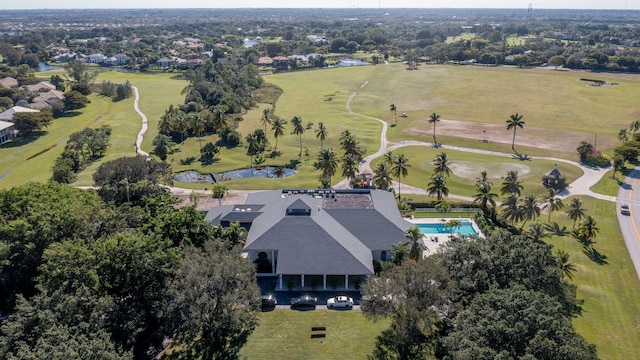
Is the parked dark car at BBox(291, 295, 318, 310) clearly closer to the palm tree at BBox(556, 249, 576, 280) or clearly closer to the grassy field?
the palm tree at BBox(556, 249, 576, 280)

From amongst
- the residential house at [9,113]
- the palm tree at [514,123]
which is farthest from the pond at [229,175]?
the residential house at [9,113]

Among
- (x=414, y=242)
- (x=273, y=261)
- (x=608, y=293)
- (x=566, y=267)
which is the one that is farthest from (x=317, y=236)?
(x=608, y=293)

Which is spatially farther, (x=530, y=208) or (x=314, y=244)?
(x=530, y=208)

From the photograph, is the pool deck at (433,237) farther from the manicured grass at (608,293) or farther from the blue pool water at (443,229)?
the manicured grass at (608,293)

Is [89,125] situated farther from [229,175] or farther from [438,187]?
[438,187]

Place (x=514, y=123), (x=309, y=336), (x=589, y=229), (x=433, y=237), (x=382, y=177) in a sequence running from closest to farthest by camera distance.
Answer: (x=309, y=336)
(x=589, y=229)
(x=433, y=237)
(x=382, y=177)
(x=514, y=123)

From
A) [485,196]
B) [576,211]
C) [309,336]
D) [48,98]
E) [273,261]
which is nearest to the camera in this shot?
[309,336]

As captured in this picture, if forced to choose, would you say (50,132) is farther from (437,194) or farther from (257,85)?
(437,194)
